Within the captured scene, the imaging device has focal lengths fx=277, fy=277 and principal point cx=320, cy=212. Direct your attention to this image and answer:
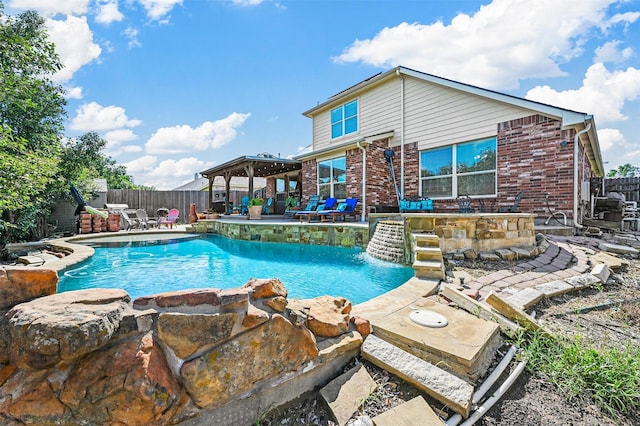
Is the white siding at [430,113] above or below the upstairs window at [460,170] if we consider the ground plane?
above

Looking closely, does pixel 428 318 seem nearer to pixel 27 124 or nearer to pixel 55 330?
pixel 55 330

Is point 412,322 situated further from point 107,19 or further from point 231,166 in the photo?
point 231,166

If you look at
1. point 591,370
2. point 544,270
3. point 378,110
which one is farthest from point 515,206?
point 591,370

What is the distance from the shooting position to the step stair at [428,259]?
3.82 metres

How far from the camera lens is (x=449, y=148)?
29.8 ft

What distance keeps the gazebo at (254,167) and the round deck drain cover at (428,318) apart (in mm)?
10245

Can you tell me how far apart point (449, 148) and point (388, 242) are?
4850 mm

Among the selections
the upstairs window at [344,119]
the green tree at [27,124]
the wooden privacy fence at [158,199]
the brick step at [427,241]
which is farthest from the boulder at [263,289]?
the wooden privacy fence at [158,199]

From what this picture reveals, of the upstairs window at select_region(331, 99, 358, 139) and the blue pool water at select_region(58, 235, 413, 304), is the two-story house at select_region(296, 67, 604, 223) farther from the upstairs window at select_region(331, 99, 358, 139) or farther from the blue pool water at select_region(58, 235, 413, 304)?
the blue pool water at select_region(58, 235, 413, 304)

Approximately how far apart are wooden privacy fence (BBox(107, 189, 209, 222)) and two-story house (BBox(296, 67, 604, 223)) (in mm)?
9276

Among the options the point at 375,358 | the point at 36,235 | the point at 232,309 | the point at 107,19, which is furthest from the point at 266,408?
the point at 36,235

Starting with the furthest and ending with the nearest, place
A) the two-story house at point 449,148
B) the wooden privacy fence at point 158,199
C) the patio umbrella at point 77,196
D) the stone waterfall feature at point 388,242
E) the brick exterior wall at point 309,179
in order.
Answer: the wooden privacy fence at point 158,199 → the brick exterior wall at point 309,179 → the patio umbrella at point 77,196 → the two-story house at point 449,148 → the stone waterfall feature at point 388,242

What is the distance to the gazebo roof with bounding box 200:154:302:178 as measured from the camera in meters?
11.9

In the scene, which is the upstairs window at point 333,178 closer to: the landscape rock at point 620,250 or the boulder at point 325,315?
the landscape rock at point 620,250
